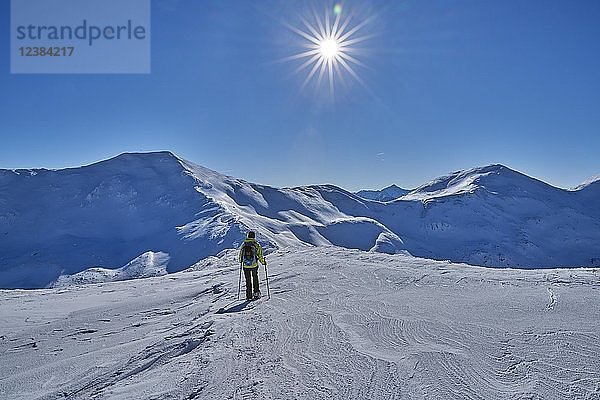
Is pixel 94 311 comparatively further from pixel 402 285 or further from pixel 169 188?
pixel 169 188

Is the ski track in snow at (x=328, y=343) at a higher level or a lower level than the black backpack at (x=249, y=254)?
lower

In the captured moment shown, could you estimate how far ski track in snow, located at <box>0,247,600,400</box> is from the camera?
593 cm

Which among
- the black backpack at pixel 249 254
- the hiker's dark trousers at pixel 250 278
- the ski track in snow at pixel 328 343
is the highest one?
the black backpack at pixel 249 254

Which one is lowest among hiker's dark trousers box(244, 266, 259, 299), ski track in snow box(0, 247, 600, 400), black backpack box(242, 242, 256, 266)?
ski track in snow box(0, 247, 600, 400)

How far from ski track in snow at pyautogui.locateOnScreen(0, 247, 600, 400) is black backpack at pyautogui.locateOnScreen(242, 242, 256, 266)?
135cm

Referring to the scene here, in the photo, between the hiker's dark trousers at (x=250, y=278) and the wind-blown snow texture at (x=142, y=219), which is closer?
the hiker's dark trousers at (x=250, y=278)

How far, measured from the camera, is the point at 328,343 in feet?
25.3

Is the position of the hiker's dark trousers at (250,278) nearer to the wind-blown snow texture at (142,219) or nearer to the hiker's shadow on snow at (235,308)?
the hiker's shadow on snow at (235,308)

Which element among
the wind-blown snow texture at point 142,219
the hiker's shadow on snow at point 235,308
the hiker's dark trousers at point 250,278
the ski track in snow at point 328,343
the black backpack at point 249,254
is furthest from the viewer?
the wind-blown snow texture at point 142,219

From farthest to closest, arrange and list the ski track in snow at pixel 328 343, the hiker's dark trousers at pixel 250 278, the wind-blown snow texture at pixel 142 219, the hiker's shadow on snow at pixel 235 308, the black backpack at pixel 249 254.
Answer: the wind-blown snow texture at pixel 142 219 → the black backpack at pixel 249 254 → the hiker's dark trousers at pixel 250 278 → the hiker's shadow on snow at pixel 235 308 → the ski track in snow at pixel 328 343

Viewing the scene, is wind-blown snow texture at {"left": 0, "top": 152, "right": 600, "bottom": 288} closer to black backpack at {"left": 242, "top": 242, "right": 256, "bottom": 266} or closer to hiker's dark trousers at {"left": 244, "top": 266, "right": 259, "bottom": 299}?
black backpack at {"left": 242, "top": 242, "right": 256, "bottom": 266}

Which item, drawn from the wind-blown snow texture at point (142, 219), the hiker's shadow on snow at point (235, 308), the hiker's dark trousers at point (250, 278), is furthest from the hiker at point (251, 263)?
the wind-blown snow texture at point (142, 219)

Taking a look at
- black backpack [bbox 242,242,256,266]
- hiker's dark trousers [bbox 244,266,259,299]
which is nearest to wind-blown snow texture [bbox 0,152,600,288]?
black backpack [bbox 242,242,256,266]

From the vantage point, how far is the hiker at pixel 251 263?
41.1ft
